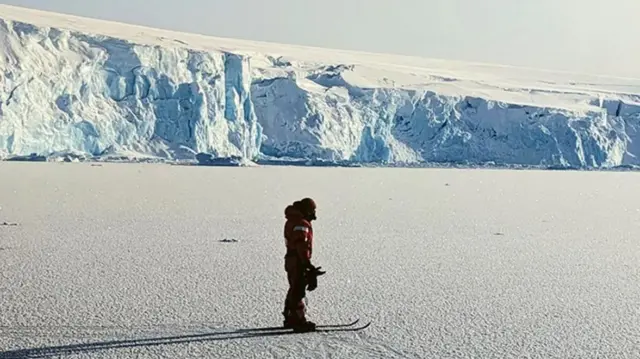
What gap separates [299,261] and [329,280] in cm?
166

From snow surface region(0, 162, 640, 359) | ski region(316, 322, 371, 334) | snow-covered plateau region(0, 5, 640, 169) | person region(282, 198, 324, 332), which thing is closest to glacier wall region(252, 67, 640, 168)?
snow-covered plateau region(0, 5, 640, 169)

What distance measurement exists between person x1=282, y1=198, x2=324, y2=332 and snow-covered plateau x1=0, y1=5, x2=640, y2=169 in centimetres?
2108

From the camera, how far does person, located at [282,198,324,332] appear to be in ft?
12.3

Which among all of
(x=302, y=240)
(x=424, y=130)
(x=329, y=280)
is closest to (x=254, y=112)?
(x=424, y=130)

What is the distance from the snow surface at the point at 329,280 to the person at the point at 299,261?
0.53ft

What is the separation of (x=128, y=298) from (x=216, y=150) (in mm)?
22753

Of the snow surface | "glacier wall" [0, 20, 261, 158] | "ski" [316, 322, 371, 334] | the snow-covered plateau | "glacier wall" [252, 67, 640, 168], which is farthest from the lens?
"glacier wall" [252, 67, 640, 168]

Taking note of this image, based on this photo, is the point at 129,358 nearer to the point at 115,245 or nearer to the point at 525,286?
the point at 525,286

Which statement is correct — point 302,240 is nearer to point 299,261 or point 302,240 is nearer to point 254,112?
point 299,261

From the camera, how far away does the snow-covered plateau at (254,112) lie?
2416cm

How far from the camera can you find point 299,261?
3.78m

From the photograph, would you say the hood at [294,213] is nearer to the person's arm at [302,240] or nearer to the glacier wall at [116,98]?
the person's arm at [302,240]

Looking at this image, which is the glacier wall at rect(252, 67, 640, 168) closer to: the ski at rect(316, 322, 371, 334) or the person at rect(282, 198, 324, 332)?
the ski at rect(316, 322, 371, 334)

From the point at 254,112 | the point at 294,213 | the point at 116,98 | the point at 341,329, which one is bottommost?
the point at 254,112
